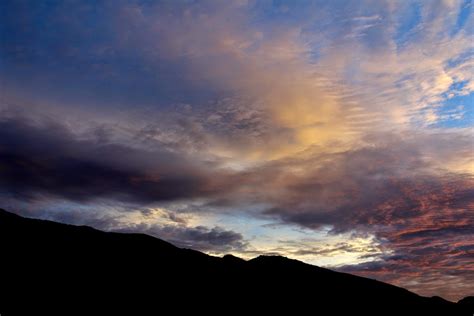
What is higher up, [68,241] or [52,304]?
[68,241]

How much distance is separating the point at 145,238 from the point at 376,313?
2330 inches

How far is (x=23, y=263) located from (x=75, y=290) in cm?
1121

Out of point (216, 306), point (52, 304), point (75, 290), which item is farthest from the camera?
point (216, 306)

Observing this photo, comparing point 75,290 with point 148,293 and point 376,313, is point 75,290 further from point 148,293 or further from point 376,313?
point 376,313

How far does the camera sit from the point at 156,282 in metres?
83.8

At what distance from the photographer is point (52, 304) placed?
62188 millimetres

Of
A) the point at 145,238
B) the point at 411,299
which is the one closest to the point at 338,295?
the point at 411,299

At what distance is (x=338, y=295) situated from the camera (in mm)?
105688

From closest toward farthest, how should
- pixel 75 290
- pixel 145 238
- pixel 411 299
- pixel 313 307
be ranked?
pixel 75 290, pixel 313 307, pixel 145 238, pixel 411 299

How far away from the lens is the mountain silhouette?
67.6 meters

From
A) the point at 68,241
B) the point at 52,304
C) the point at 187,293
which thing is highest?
the point at 68,241

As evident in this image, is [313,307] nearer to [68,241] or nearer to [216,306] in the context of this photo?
[216,306]

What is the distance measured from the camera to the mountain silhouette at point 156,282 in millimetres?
67625

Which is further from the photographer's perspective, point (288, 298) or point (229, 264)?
point (229, 264)
